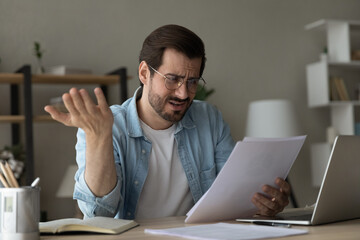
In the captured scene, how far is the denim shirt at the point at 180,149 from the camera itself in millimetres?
1914

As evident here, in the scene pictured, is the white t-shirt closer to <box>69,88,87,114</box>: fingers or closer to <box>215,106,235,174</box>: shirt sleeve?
<box>215,106,235,174</box>: shirt sleeve

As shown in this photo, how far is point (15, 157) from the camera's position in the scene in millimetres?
3725

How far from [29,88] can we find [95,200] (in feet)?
7.06

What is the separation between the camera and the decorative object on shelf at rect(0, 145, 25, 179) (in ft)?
11.8

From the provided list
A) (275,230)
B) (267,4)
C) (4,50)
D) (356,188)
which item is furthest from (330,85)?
(275,230)

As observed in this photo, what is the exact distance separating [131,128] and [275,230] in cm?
84

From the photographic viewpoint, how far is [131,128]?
1.99 m

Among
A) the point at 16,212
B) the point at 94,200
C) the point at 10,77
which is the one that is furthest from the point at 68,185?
the point at 16,212

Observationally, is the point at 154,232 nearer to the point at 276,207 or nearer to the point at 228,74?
the point at 276,207

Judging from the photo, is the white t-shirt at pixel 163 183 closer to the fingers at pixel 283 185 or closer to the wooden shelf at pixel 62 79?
the fingers at pixel 283 185

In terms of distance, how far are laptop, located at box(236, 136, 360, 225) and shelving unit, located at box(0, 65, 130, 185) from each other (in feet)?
7.57

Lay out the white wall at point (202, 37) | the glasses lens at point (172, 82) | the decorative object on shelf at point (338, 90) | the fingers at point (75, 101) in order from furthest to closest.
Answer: the decorative object on shelf at point (338, 90) → the white wall at point (202, 37) → the glasses lens at point (172, 82) → the fingers at point (75, 101)

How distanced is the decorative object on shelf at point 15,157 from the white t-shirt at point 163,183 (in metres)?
1.75

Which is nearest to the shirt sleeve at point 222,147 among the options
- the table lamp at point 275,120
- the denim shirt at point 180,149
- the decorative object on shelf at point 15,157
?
the denim shirt at point 180,149
